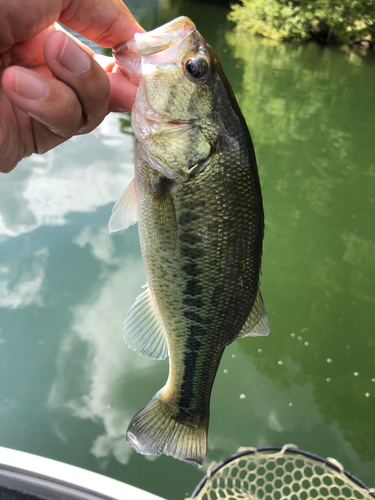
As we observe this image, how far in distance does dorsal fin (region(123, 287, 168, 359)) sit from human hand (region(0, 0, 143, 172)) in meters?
0.75

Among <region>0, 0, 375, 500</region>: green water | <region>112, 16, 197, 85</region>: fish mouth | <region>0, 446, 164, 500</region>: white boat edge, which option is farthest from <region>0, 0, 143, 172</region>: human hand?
<region>0, 0, 375, 500</region>: green water

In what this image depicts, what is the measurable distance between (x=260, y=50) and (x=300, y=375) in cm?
1607

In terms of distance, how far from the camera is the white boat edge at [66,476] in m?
1.71

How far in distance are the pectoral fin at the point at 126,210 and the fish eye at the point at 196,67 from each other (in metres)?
0.46

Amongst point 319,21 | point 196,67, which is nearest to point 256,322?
point 196,67

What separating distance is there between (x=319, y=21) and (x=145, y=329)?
23.1m

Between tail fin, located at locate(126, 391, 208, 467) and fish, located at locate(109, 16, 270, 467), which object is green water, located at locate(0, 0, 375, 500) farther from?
fish, located at locate(109, 16, 270, 467)

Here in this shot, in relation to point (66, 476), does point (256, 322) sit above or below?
above

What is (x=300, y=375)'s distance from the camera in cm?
355

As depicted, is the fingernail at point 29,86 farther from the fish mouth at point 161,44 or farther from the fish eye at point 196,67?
the fish eye at point 196,67

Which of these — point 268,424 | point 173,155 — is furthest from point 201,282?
point 268,424

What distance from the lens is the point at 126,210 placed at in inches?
58.5

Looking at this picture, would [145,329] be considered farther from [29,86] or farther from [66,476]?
[29,86]

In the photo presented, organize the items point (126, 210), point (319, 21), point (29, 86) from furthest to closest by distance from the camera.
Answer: point (319, 21), point (126, 210), point (29, 86)
